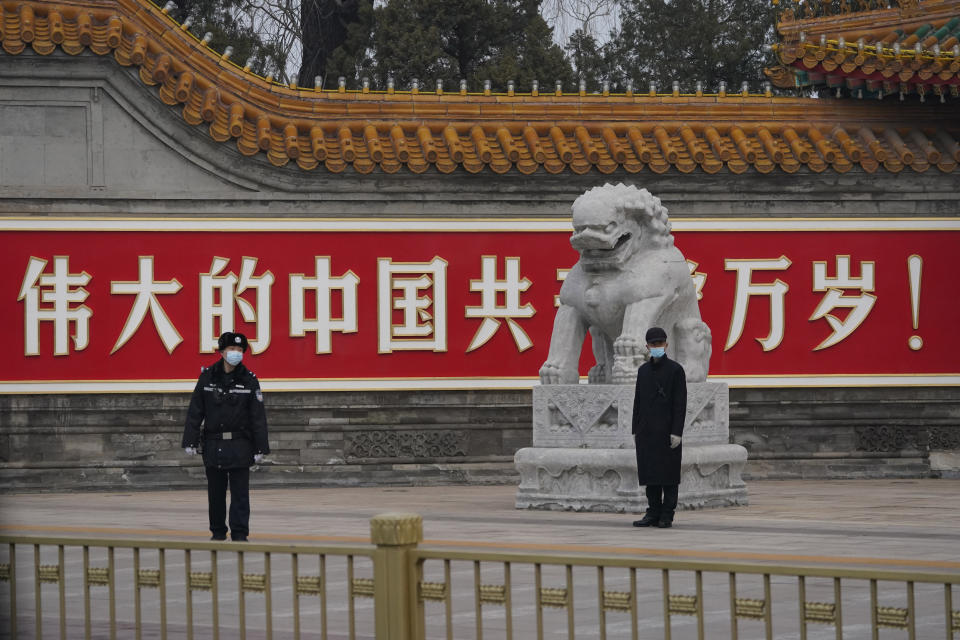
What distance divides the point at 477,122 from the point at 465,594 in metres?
8.48

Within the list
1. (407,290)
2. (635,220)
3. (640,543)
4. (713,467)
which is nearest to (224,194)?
(407,290)

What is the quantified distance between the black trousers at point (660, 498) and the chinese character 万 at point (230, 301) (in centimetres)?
509

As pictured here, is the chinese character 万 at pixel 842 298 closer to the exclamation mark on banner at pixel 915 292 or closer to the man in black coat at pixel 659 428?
the exclamation mark on banner at pixel 915 292

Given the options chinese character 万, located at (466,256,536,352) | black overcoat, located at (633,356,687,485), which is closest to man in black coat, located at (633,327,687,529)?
black overcoat, located at (633,356,687,485)

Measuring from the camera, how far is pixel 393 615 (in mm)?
4836

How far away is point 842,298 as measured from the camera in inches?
596

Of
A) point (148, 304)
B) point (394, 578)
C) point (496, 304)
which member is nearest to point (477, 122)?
point (496, 304)

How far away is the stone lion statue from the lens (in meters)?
11.4

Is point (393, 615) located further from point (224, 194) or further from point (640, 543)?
point (224, 194)

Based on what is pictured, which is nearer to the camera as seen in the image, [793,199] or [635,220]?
[635,220]

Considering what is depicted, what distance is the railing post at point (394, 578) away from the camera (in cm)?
480

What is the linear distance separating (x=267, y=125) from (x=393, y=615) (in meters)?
10.3

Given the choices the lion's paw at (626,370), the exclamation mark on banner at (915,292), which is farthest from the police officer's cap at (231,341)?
the exclamation mark on banner at (915,292)

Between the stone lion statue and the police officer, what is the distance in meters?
2.76
